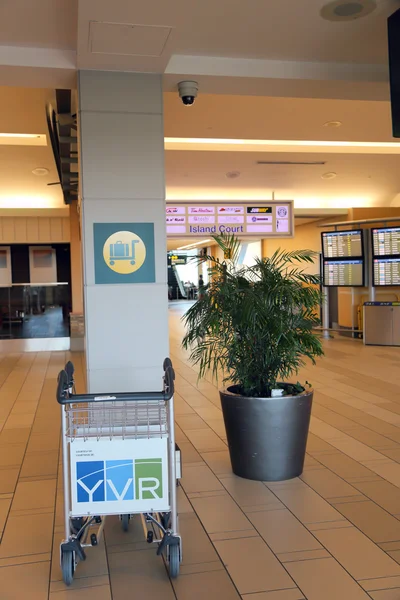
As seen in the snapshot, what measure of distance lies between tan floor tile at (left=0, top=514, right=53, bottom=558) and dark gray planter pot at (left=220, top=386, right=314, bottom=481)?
4.46ft

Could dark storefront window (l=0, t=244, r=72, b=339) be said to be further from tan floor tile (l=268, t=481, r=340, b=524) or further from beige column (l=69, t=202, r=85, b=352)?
tan floor tile (l=268, t=481, r=340, b=524)

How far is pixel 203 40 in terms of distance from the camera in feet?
13.3

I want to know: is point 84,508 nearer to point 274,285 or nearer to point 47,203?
point 274,285

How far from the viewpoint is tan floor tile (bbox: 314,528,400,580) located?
9.06ft

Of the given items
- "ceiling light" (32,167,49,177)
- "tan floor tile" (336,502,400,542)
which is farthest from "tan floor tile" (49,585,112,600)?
"ceiling light" (32,167,49,177)

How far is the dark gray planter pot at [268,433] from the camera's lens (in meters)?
3.94

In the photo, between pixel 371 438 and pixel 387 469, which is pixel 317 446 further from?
pixel 387 469

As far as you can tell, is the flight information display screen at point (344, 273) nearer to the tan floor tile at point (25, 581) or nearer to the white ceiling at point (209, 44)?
the white ceiling at point (209, 44)

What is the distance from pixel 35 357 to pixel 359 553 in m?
9.31

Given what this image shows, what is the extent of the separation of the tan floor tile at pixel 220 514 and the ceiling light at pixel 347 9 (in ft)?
10.5

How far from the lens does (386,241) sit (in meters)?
11.6

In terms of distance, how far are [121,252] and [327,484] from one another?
85.8 inches

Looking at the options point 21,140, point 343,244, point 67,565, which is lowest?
point 67,565

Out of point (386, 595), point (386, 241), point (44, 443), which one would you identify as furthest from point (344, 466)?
point (386, 241)
